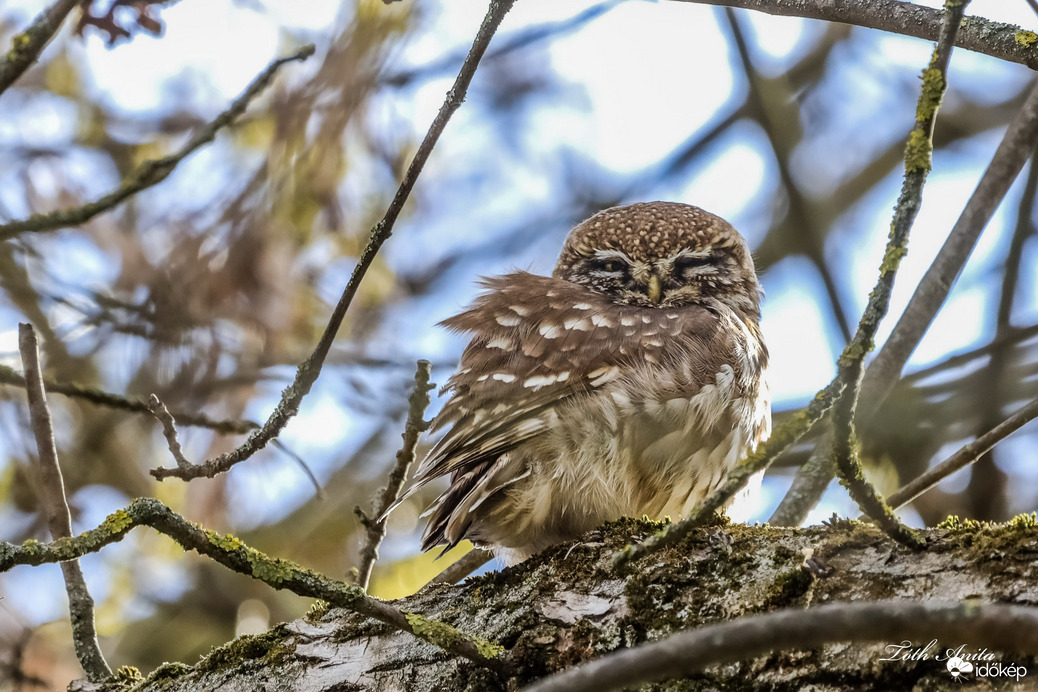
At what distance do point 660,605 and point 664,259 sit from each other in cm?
256

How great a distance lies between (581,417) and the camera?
127 inches

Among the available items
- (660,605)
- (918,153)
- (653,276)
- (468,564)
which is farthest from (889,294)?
(653,276)

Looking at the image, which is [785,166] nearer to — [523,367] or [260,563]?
[523,367]

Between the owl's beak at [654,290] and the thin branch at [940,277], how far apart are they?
39.3 inches

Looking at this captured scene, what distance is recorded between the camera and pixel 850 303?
479 cm

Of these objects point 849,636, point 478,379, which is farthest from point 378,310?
point 849,636

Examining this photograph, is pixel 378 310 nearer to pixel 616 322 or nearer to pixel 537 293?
pixel 537 293

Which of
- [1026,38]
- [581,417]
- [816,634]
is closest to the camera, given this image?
[816,634]

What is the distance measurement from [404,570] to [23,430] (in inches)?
91.1

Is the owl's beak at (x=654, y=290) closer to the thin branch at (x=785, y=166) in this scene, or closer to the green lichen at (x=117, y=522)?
the thin branch at (x=785, y=166)

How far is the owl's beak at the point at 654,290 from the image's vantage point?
171 inches

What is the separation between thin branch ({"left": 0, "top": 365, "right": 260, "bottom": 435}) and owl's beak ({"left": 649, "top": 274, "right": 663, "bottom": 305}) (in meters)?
1.85

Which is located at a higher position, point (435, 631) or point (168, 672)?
point (168, 672)

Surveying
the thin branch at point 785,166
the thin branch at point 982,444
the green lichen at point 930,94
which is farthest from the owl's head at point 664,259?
the green lichen at point 930,94
